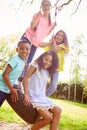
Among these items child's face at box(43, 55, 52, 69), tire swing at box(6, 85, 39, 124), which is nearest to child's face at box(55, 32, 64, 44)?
child's face at box(43, 55, 52, 69)

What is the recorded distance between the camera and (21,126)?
286 cm

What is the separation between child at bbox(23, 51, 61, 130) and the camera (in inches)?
86.4

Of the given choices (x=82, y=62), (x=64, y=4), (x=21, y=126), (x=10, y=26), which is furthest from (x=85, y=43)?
(x=21, y=126)

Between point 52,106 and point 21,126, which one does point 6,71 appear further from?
point 21,126

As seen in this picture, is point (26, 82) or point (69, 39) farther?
point (69, 39)

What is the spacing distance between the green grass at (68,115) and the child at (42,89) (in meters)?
0.64

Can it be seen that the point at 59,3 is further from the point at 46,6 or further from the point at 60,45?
the point at 60,45

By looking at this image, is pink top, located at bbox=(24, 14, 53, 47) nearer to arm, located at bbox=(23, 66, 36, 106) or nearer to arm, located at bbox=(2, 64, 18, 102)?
arm, located at bbox=(23, 66, 36, 106)

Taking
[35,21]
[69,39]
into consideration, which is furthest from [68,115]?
[35,21]

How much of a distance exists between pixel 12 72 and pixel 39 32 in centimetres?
60

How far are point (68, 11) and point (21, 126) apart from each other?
118cm

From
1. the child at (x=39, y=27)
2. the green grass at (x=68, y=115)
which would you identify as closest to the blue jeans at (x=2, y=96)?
the child at (x=39, y=27)

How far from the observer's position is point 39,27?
2680mm

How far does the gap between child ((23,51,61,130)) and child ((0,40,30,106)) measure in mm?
81
